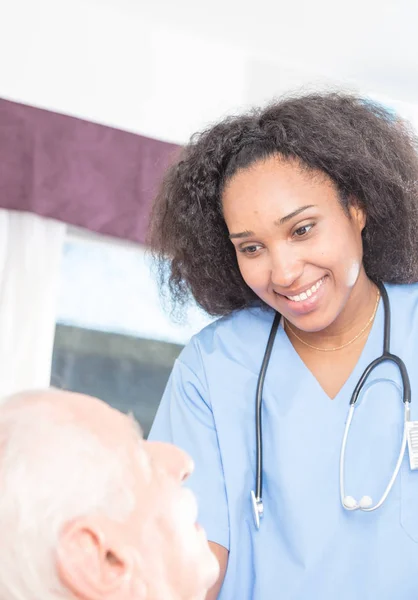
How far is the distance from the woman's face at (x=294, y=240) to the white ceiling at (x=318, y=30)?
1643mm

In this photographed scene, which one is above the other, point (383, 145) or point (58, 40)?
point (58, 40)

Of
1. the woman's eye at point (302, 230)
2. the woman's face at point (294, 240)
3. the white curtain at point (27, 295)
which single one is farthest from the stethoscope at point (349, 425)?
the white curtain at point (27, 295)

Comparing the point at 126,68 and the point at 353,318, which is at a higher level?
the point at 126,68

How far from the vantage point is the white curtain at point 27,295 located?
2.91m

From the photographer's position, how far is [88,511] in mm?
765

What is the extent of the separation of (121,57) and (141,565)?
263 centimetres

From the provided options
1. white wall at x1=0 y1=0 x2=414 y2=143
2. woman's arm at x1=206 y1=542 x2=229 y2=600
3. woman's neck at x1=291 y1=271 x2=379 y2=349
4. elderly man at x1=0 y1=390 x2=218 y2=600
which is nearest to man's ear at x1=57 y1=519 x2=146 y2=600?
elderly man at x1=0 y1=390 x2=218 y2=600

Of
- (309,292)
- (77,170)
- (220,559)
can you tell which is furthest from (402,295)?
(77,170)

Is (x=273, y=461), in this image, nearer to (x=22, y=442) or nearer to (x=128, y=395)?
(x=22, y=442)

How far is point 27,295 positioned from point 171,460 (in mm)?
2154

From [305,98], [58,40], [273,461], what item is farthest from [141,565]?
[58,40]

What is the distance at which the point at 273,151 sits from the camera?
1.58m

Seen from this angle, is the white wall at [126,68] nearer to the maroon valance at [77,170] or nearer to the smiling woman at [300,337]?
the maroon valance at [77,170]

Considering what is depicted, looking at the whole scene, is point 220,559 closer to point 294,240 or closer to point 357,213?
point 294,240
